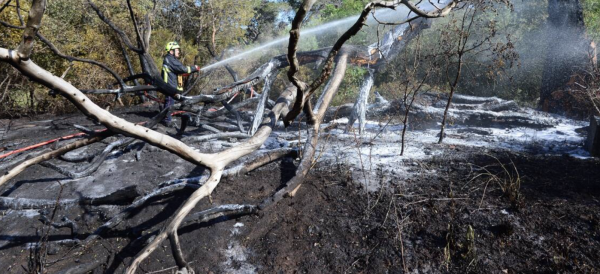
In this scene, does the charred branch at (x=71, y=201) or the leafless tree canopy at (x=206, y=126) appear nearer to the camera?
the leafless tree canopy at (x=206, y=126)

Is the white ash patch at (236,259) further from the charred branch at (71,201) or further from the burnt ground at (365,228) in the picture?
the charred branch at (71,201)

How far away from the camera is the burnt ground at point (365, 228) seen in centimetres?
293

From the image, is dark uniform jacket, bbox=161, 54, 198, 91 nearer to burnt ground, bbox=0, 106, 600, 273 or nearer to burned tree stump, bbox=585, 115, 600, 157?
burnt ground, bbox=0, 106, 600, 273

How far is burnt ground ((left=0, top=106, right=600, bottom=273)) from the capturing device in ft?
9.62

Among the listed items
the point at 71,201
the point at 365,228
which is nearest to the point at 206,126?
the point at 71,201


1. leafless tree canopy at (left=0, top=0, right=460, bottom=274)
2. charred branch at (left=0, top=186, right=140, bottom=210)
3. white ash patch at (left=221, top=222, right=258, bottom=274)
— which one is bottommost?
white ash patch at (left=221, top=222, right=258, bottom=274)

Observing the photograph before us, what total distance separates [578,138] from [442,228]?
5.38 metres

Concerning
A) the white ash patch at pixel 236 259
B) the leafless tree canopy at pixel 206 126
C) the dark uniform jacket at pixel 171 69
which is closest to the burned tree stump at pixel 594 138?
the leafless tree canopy at pixel 206 126

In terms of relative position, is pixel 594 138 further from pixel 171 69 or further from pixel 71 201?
pixel 171 69

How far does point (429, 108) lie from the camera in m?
8.13

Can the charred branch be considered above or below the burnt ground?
above

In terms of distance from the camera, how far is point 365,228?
337 centimetres

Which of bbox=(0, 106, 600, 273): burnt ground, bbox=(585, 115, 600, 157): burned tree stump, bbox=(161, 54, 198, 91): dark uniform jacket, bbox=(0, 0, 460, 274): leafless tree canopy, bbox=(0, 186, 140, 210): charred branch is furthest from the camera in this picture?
bbox=(161, 54, 198, 91): dark uniform jacket

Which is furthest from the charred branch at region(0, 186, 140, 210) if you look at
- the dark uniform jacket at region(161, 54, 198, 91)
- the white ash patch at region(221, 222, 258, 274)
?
the dark uniform jacket at region(161, 54, 198, 91)
